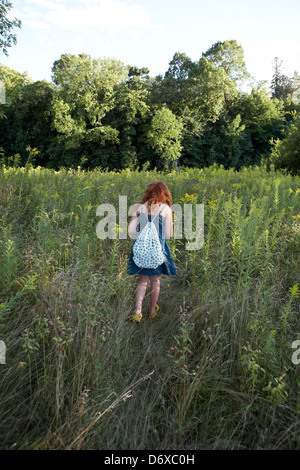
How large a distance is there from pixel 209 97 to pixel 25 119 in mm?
16805

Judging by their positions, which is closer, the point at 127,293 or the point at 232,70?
the point at 127,293

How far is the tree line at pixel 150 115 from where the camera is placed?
2603 centimetres

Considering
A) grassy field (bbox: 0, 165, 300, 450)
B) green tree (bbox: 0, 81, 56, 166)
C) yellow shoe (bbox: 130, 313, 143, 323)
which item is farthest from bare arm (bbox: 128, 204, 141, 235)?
green tree (bbox: 0, 81, 56, 166)

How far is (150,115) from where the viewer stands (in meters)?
27.4

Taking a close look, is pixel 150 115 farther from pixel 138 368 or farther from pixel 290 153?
pixel 138 368

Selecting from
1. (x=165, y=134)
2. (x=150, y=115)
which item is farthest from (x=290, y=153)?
(x=150, y=115)

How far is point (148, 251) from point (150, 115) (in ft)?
86.7

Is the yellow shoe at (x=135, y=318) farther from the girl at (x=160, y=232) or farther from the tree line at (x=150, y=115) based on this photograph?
the tree line at (x=150, y=115)

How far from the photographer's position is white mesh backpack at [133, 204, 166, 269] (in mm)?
3004

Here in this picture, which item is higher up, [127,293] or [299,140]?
[299,140]

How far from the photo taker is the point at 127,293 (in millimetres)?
3025
